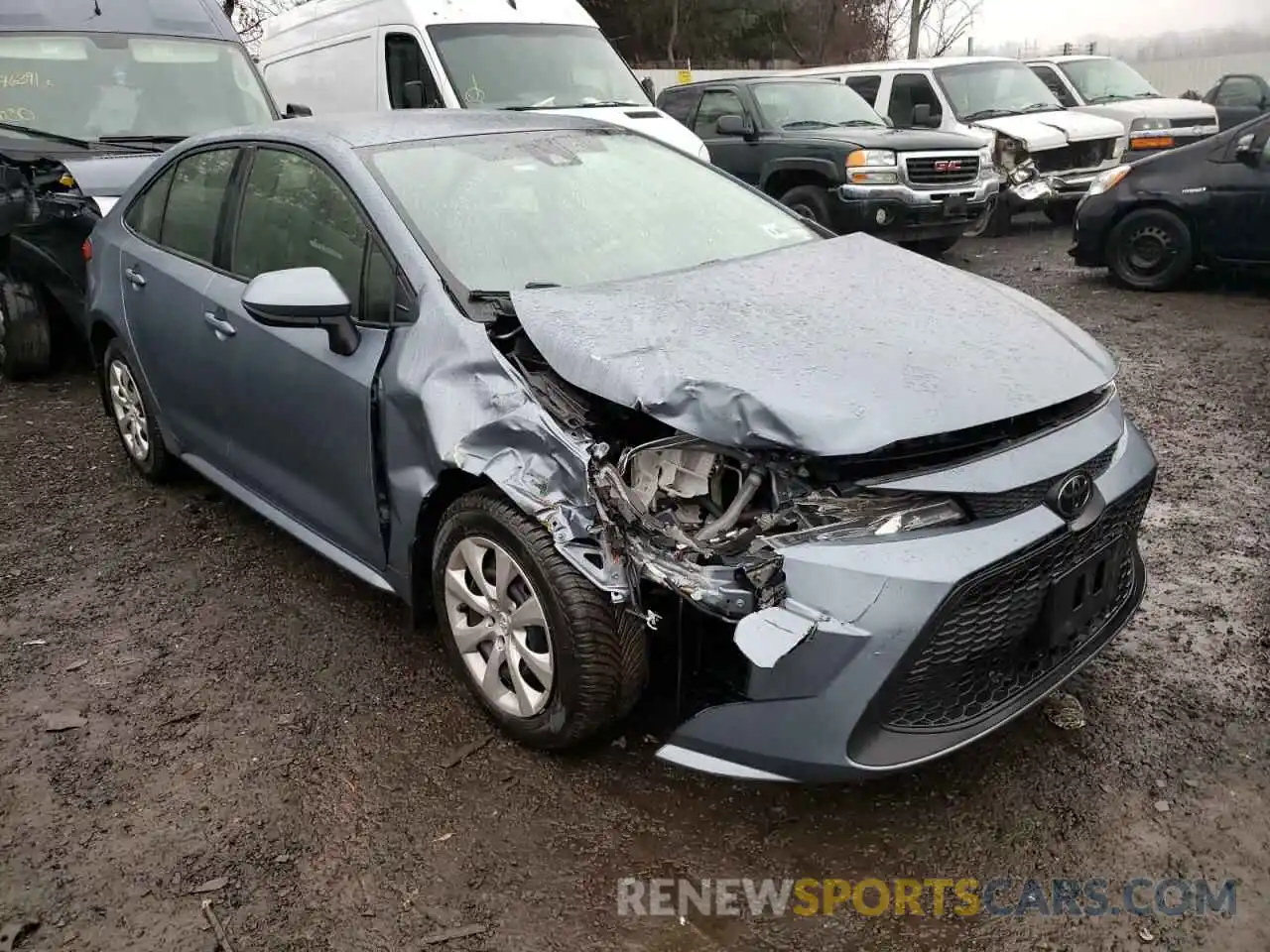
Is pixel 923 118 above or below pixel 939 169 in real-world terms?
above

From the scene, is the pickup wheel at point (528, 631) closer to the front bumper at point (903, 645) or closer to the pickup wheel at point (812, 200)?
the front bumper at point (903, 645)

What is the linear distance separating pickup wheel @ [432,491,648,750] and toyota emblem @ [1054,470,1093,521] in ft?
3.42

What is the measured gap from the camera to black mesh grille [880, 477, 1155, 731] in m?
2.31

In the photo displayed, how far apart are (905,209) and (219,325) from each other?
6.92m

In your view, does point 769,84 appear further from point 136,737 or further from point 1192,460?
point 136,737

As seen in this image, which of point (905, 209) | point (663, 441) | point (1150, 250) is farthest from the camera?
point (905, 209)

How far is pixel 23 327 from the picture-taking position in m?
6.46

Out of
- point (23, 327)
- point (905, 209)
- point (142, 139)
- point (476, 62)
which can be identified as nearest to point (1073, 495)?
point (23, 327)

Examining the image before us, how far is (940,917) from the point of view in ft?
7.70

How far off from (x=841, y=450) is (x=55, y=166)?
5.81 m

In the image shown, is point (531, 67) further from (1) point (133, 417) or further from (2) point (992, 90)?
(2) point (992, 90)

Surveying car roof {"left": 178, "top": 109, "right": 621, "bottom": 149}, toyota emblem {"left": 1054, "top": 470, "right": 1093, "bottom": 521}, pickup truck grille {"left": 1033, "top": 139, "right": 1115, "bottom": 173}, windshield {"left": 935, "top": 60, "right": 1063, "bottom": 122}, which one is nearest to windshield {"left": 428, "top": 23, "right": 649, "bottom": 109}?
car roof {"left": 178, "top": 109, "right": 621, "bottom": 149}

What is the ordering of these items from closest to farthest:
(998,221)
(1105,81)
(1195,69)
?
(998,221), (1105,81), (1195,69)

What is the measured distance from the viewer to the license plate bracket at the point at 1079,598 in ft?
8.25
